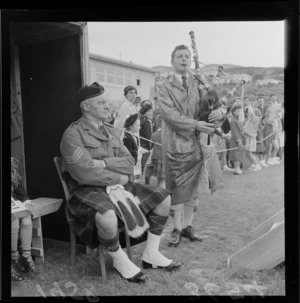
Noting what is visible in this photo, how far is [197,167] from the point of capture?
3947mm

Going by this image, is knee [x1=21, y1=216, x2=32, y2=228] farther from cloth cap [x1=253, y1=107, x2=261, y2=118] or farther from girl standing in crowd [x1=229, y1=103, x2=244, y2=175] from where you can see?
cloth cap [x1=253, y1=107, x2=261, y2=118]

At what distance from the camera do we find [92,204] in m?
3.81

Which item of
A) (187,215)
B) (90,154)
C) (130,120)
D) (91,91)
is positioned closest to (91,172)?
(90,154)

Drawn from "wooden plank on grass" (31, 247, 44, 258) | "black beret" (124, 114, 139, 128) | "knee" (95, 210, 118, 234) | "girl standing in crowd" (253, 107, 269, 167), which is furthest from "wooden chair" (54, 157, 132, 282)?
"girl standing in crowd" (253, 107, 269, 167)

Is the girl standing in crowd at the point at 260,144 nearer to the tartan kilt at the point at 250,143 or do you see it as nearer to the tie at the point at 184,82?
the tartan kilt at the point at 250,143

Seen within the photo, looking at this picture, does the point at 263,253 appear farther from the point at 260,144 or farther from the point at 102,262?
the point at 102,262

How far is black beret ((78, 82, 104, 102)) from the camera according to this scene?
152 inches

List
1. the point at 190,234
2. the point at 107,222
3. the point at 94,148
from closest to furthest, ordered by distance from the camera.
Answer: the point at 107,222, the point at 94,148, the point at 190,234

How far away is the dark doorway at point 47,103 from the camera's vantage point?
3934 millimetres

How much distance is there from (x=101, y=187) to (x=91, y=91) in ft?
2.62

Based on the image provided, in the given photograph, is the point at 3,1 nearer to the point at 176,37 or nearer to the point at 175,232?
the point at 176,37

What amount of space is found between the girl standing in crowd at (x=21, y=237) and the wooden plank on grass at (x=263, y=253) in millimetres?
1681

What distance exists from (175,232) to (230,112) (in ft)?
3.66

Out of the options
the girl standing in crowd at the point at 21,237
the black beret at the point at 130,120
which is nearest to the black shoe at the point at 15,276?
the girl standing in crowd at the point at 21,237
